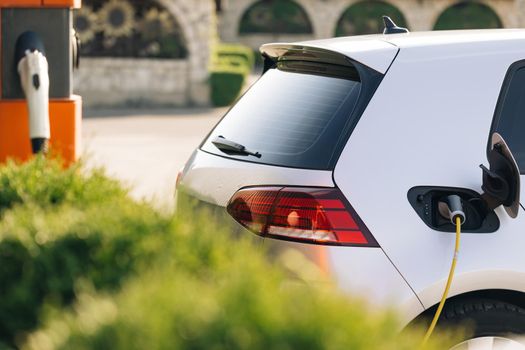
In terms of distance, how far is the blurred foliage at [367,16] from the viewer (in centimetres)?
4909

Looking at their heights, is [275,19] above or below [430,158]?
below

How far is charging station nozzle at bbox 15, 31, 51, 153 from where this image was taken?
7.70 metres

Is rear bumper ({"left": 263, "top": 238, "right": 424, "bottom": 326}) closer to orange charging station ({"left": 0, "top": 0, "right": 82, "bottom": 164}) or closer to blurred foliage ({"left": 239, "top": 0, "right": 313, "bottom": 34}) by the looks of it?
orange charging station ({"left": 0, "top": 0, "right": 82, "bottom": 164})

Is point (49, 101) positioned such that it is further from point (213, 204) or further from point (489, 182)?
point (489, 182)

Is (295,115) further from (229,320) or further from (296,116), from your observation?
(229,320)

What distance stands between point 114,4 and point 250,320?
77.3 ft

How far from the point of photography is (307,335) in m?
2.36

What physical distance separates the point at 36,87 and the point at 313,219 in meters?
4.00

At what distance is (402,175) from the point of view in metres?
4.20

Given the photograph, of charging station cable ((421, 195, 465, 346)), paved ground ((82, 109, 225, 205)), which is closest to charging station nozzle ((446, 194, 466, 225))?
charging station cable ((421, 195, 465, 346))

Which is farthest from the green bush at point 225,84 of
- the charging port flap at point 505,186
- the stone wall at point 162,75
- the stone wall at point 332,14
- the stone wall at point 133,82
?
the stone wall at point 332,14

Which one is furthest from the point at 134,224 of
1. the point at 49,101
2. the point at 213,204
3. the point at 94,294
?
the point at 49,101

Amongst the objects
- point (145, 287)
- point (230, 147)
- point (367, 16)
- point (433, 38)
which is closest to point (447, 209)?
point (433, 38)

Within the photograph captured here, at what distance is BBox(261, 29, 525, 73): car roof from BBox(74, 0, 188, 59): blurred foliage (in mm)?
20826
